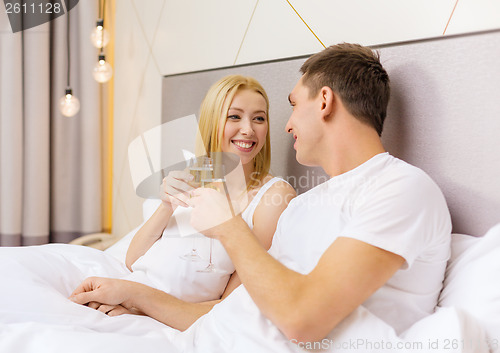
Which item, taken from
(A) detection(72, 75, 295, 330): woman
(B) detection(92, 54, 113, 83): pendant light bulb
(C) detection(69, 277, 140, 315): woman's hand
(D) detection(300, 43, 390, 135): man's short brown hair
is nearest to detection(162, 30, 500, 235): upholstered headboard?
(D) detection(300, 43, 390, 135): man's short brown hair

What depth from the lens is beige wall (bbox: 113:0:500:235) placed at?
4.00 feet

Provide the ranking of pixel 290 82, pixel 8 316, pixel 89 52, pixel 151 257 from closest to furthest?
pixel 8 316 < pixel 151 257 < pixel 290 82 < pixel 89 52

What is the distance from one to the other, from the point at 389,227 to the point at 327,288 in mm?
164

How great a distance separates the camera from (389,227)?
857 mm

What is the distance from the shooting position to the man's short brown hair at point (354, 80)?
1.10m

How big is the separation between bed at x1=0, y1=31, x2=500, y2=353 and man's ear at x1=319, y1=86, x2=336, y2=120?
259mm

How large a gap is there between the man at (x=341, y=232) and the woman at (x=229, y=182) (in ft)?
0.07

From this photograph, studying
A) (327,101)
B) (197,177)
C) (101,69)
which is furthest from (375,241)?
(101,69)

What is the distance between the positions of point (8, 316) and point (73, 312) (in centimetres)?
14

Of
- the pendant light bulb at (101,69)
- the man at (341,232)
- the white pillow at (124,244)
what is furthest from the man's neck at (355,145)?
the pendant light bulb at (101,69)

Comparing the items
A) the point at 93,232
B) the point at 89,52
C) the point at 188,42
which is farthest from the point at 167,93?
the point at 93,232

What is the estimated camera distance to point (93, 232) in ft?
9.00

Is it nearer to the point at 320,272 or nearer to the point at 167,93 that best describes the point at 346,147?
the point at 320,272

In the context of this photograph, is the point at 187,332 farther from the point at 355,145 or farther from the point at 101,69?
the point at 101,69
